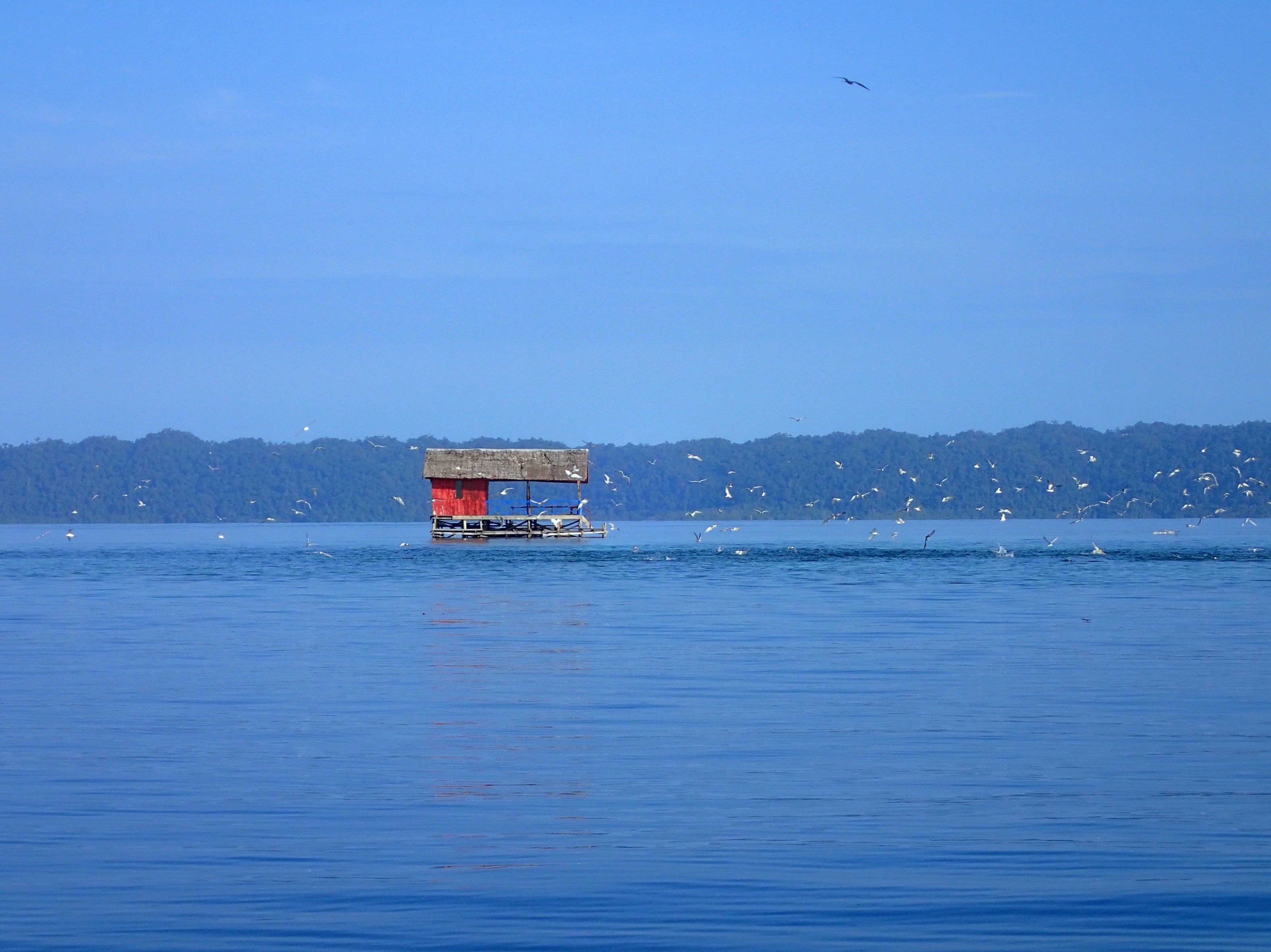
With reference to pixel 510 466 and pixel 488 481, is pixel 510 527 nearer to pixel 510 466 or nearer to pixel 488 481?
pixel 488 481

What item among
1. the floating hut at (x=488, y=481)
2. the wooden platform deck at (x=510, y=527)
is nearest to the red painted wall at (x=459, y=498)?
the floating hut at (x=488, y=481)

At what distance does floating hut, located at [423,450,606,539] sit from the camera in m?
90.1

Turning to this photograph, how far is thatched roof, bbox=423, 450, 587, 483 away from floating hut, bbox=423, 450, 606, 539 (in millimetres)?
30

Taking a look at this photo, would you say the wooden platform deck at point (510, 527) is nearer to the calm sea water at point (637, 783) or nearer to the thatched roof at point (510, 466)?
the thatched roof at point (510, 466)

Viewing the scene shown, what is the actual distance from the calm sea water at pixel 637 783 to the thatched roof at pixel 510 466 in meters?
50.7

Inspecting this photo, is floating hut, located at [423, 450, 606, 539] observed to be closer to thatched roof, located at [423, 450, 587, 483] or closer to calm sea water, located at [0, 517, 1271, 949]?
thatched roof, located at [423, 450, 587, 483]

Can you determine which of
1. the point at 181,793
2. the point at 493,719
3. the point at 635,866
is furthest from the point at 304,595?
the point at 635,866

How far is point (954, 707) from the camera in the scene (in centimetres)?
2175

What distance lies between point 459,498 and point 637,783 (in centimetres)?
7749

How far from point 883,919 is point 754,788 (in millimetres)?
4608

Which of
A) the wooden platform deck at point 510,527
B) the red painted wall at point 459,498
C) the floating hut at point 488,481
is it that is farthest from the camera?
the wooden platform deck at point 510,527

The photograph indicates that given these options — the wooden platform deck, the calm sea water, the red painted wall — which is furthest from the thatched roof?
the calm sea water

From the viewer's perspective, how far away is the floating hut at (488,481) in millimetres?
90125

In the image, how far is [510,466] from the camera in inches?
3556
